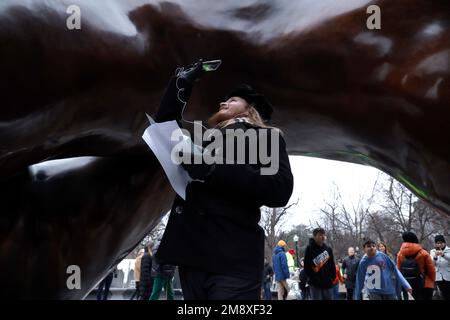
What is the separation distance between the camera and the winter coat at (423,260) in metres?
6.95

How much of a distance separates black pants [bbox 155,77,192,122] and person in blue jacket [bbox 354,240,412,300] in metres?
5.60

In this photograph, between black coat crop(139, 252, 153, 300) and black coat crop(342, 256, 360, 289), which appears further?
black coat crop(342, 256, 360, 289)

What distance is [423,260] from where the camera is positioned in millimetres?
7016

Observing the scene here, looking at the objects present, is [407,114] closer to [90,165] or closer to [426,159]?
[426,159]

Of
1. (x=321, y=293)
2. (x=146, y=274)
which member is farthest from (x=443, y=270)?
(x=146, y=274)

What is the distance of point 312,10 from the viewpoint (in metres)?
2.60

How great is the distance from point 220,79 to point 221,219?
98 cm

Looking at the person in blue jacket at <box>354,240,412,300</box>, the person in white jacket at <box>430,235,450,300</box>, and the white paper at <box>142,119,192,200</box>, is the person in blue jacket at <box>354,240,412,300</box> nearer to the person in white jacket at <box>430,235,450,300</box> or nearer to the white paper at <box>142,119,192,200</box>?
the person in white jacket at <box>430,235,450,300</box>

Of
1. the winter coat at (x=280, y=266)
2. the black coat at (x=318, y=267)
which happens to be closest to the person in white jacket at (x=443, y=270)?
the black coat at (x=318, y=267)

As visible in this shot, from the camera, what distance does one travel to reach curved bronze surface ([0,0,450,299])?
225 centimetres

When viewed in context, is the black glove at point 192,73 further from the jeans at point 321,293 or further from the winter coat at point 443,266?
the winter coat at point 443,266

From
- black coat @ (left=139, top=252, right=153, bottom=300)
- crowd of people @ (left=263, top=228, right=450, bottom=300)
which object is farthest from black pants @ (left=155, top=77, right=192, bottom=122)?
black coat @ (left=139, top=252, right=153, bottom=300)

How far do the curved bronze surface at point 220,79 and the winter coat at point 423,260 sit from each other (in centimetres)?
456

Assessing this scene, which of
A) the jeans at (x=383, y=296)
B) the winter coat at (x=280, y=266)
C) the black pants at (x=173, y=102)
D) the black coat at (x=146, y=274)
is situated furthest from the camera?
the winter coat at (x=280, y=266)
